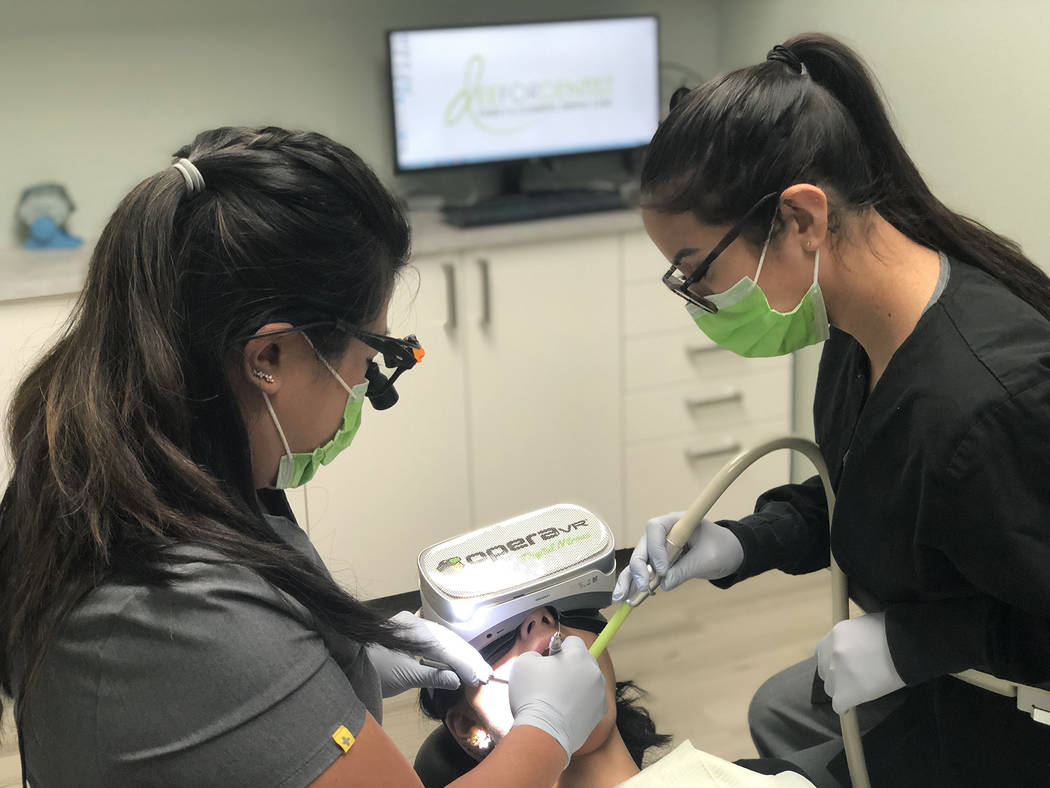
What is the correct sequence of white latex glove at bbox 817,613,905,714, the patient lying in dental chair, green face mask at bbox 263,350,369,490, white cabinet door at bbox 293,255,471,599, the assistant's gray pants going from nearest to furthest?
green face mask at bbox 263,350,369,490 < white latex glove at bbox 817,613,905,714 < the patient lying in dental chair < the assistant's gray pants < white cabinet door at bbox 293,255,471,599

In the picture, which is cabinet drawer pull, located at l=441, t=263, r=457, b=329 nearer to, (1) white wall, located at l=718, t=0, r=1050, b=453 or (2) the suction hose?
(1) white wall, located at l=718, t=0, r=1050, b=453

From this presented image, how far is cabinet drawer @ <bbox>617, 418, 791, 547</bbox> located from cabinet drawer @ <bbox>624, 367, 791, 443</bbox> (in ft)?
0.09

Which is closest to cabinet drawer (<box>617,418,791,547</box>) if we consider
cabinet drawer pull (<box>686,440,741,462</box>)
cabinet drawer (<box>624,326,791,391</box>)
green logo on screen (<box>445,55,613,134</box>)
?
cabinet drawer pull (<box>686,440,741,462</box>)

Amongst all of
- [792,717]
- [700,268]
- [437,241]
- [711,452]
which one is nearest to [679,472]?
[711,452]

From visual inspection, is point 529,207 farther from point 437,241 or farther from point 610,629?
point 610,629

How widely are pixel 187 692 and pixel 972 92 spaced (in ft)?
7.29

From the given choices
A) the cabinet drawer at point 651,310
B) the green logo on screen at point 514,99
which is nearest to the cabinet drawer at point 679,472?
the cabinet drawer at point 651,310

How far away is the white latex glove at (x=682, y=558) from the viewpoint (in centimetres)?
145

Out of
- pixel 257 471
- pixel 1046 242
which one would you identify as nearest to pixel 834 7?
pixel 1046 242

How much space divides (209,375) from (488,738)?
0.64 m

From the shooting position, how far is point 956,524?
3.83ft

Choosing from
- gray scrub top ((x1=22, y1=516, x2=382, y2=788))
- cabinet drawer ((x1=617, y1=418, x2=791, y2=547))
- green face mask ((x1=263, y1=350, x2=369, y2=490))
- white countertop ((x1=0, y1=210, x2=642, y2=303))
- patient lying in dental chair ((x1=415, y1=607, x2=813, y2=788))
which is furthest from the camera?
cabinet drawer ((x1=617, y1=418, x2=791, y2=547))

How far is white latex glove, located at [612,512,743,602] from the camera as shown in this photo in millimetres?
1447

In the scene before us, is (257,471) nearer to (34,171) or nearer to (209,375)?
(209,375)
